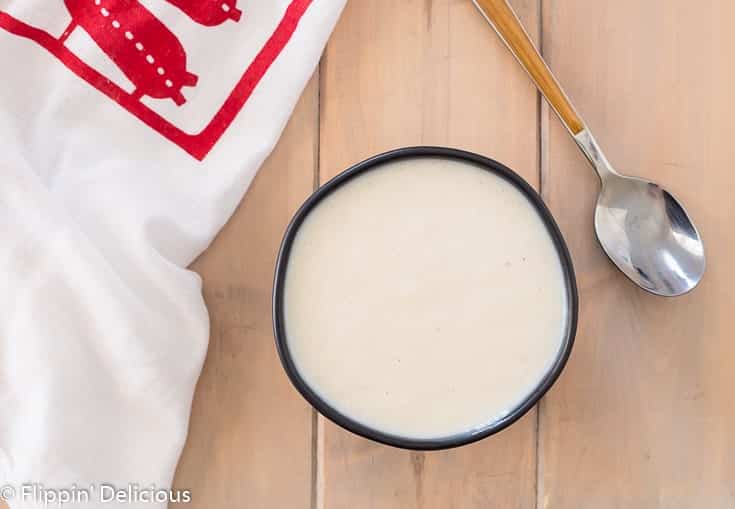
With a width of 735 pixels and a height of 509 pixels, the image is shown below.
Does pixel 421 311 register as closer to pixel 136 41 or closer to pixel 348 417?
pixel 348 417

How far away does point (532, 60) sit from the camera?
0.50 meters

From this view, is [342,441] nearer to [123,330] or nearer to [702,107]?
[123,330]

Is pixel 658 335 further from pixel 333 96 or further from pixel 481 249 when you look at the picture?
pixel 333 96

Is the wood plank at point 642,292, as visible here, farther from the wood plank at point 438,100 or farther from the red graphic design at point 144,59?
the red graphic design at point 144,59

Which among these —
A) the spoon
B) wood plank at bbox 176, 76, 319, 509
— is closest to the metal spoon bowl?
the spoon

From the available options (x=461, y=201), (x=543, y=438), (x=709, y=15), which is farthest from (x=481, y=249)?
(x=709, y=15)

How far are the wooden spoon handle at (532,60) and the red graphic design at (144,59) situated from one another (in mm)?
124

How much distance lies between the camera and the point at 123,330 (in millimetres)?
464

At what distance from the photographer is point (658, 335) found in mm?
506

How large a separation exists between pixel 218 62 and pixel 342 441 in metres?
0.26

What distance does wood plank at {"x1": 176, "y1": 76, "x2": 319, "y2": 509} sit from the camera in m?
0.49

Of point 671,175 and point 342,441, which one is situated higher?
point 671,175

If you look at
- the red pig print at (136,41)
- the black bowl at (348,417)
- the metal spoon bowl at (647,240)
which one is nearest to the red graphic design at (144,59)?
the red pig print at (136,41)

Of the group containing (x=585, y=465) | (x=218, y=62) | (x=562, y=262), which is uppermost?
(x=218, y=62)
